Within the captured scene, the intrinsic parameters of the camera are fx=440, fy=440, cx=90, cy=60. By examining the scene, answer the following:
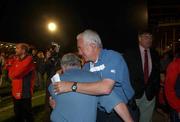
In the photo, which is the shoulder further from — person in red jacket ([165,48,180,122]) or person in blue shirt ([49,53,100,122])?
person in red jacket ([165,48,180,122])

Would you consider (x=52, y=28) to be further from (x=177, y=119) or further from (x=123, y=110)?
(x=123, y=110)

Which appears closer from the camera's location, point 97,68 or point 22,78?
point 97,68

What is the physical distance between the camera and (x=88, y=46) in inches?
167

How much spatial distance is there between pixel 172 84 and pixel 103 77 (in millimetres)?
1747

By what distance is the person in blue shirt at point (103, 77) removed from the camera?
3.99 m

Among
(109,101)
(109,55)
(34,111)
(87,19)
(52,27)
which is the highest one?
(87,19)

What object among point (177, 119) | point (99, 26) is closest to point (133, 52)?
point (177, 119)

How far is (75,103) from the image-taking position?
13.1ft

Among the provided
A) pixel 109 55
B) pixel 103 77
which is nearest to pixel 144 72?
pixel 109 55

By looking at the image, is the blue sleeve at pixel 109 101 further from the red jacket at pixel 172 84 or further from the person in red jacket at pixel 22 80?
the person in red jacket at pixel 22 80

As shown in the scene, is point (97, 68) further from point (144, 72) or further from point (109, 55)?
point (144, 72)

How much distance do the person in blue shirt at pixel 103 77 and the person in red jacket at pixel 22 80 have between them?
167 inches

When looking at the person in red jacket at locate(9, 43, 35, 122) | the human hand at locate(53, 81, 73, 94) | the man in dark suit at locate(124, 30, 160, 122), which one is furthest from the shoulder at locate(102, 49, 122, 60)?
the person in red jacket at locate(9, 43, 35, 122)

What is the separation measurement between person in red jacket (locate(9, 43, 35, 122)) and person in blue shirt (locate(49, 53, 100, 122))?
14.4 feet
